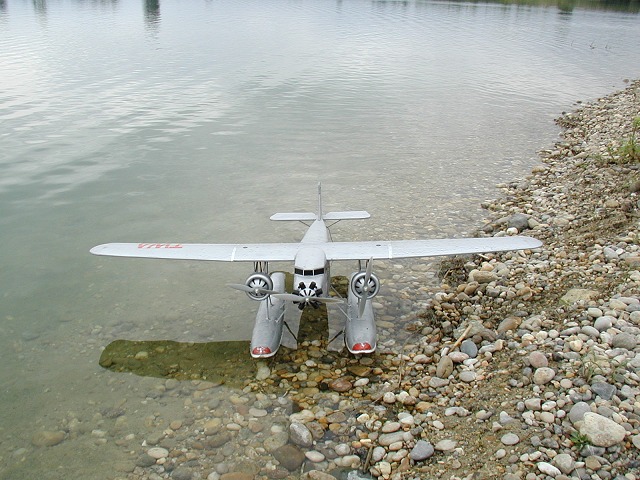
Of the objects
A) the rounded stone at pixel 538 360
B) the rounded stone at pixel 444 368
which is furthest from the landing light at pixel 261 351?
the rounded stone at pixel 538 360

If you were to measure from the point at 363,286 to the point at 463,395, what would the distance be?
3097 millimetres

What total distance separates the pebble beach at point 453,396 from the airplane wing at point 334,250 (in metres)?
1.57

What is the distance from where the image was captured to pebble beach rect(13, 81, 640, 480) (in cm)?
799

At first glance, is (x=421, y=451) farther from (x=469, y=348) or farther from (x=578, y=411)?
(x=469, y=348)

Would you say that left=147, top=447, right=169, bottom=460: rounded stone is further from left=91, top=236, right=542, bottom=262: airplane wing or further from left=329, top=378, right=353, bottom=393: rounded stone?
left=91, top=236, right=542, bottom=262: airplane wing

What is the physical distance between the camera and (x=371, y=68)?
161 ft

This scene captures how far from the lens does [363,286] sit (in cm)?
1155

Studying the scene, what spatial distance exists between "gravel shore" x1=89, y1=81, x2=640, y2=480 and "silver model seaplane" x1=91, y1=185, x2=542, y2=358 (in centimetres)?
60

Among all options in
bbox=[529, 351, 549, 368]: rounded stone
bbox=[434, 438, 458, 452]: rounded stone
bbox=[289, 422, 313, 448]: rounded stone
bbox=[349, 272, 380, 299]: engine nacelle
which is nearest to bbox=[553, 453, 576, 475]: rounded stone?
bbox=[434, 438, 458, 452]: rounded stone

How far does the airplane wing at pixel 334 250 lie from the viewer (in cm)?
1203

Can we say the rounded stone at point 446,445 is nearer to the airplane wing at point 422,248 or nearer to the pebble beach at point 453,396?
the pebble beach at point 453,396

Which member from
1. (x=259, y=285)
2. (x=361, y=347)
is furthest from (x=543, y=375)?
(x=259, y=285)

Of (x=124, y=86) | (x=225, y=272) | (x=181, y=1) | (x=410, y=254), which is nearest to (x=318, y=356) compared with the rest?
(x=410, y=254)

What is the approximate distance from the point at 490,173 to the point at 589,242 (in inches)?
Result: 416
